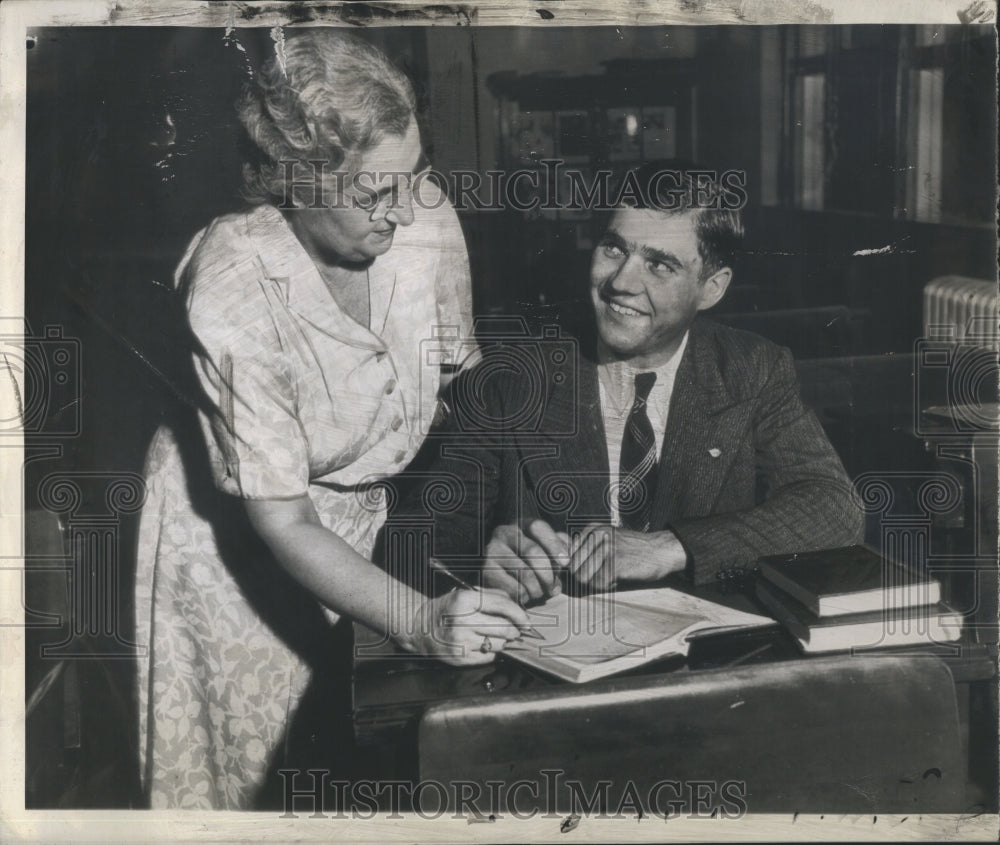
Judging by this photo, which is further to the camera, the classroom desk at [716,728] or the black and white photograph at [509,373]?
the black and white photograph at [509,373]

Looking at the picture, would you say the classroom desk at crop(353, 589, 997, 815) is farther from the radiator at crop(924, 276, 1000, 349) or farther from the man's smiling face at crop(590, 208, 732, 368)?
the radiator at crop(924, 276, 1000, 349)

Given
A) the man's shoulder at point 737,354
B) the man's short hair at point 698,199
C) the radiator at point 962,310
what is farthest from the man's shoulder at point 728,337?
the radiator at point 962,310

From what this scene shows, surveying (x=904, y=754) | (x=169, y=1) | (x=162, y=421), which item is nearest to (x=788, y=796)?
(x=904, y=754)

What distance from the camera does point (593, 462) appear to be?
260cm

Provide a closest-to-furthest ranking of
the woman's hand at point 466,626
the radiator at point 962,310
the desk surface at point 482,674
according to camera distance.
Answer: the desk surface at point 482,674
the woman's hand at point 466,626
the radiator at point 962,310

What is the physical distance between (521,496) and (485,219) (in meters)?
0.69

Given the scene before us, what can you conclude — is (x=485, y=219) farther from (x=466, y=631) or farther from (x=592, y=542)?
(x=466, y=631)

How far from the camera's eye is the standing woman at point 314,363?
2562mm

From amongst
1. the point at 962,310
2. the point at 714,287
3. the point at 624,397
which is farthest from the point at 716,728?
the point at 962,310

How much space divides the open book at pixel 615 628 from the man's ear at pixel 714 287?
71cm

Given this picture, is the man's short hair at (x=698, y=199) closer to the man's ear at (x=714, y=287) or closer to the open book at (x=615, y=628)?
the man's ear at (x=714, y=287)

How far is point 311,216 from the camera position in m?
2.57

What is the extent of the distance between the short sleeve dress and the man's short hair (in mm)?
463

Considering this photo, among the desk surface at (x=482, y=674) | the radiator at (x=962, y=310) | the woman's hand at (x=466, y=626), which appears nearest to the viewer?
the desk surface at (x=482, y=674)
